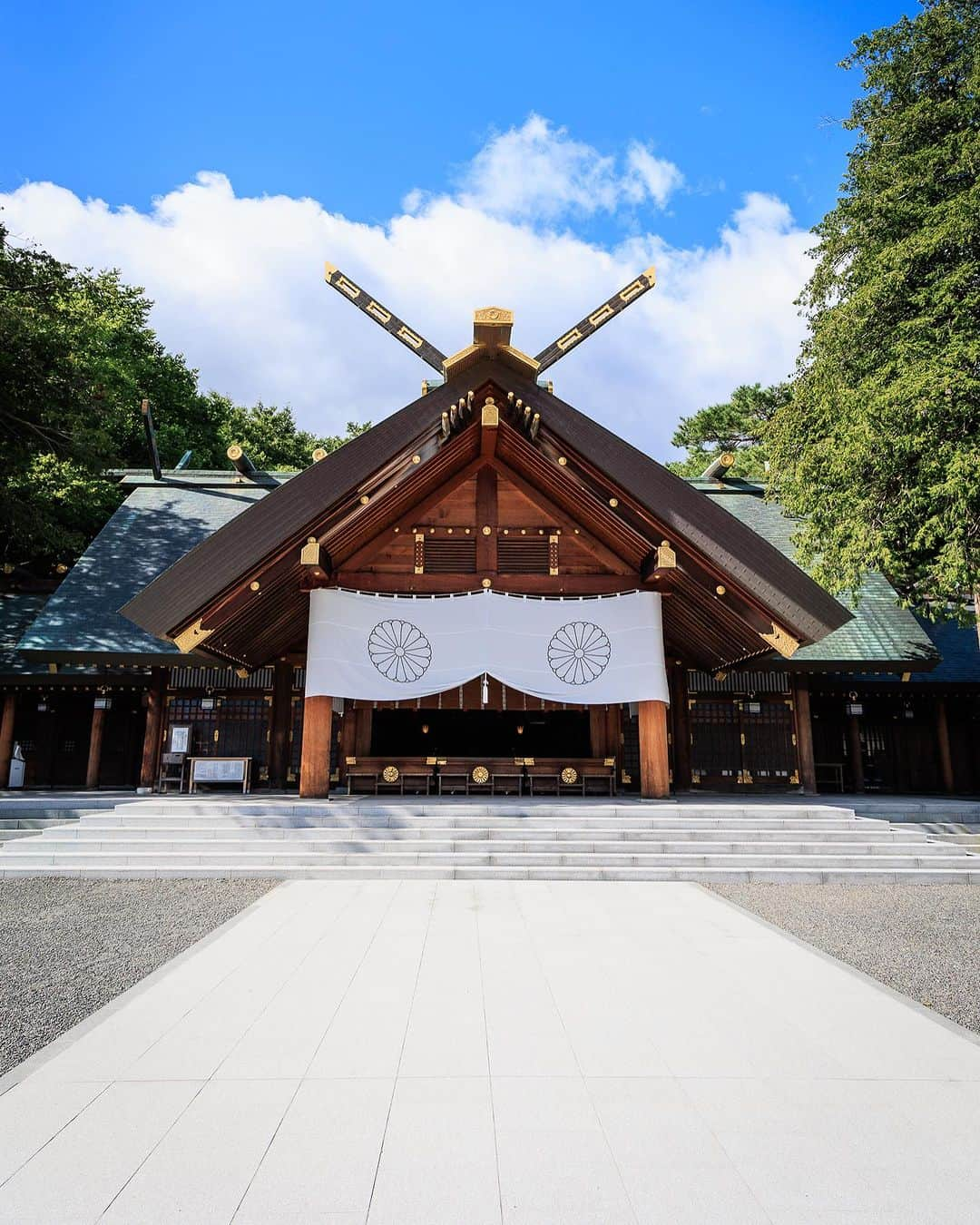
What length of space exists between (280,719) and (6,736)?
516 centimetres

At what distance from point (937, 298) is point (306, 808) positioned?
11.3 meters

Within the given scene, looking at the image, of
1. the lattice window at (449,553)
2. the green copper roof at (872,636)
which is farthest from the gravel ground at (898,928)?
the lattice window at (449,553)

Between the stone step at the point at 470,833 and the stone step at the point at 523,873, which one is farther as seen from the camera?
the stone step at the point at 470,833

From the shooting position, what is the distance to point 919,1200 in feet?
6.70

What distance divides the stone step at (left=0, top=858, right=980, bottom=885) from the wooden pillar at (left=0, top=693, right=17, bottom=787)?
6.94 m

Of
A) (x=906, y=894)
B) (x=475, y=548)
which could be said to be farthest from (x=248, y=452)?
(x=906, y=894)

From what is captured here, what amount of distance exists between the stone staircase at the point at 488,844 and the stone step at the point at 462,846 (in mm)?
13

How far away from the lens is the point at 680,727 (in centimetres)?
1245

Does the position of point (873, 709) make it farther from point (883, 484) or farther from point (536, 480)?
point (536, 480)

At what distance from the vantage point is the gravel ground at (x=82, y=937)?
355 centimetres

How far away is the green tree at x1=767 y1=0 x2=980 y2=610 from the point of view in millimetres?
10070

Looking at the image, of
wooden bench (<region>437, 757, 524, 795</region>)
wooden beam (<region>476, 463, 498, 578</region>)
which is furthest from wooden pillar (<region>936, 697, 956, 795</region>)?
wooden beam (<region>476, 463, 498, 578</region>)

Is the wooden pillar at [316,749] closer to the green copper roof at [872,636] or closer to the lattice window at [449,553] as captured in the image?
the lattice window at [449,553]

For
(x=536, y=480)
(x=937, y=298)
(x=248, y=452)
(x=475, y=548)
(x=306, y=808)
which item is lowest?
(x=306, y=808)
